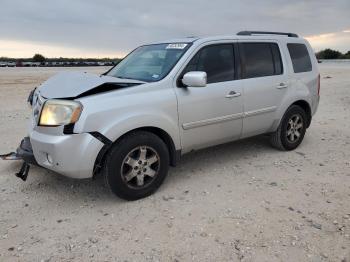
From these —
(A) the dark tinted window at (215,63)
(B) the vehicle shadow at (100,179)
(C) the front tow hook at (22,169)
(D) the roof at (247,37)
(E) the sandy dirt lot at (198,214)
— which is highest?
(D) the roof at (247,37)

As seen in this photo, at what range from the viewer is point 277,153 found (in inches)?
234

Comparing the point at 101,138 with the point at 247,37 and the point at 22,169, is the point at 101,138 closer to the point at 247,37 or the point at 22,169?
the point at 22,169

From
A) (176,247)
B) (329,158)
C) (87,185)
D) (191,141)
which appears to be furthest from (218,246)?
(329,158)

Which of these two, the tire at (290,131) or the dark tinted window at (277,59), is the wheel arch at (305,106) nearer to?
the tire at (290,131)

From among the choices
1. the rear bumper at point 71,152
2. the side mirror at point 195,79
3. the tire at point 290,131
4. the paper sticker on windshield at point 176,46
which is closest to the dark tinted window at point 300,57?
the tire at point 290,131

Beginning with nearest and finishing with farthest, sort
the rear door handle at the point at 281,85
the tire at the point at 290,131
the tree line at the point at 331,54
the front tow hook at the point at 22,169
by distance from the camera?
the front tow hook at the point at 22,169, the rear door handle at the point at 281,85, the tire at the point at 290,131, the tree line at the point at 331,54

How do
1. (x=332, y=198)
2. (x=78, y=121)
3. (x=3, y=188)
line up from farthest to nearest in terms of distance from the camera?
1. (x=3, y=188)
2. (x=332, y=198)
3. (x=78, y=121)

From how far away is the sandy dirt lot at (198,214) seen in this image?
3.21m

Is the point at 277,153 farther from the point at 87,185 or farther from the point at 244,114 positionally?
the point at 87,185

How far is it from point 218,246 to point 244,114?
2310mm

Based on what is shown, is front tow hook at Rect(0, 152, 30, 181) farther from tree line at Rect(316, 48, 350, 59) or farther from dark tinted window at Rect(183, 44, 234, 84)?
tree line at Rect(316, 48, 350, 59)

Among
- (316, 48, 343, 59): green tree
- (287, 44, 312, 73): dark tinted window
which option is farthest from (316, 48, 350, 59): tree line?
(287, 44, 312, 73): dark tinted window

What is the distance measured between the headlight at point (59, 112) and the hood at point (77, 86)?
4.1 inches

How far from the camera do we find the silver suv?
3785mm
